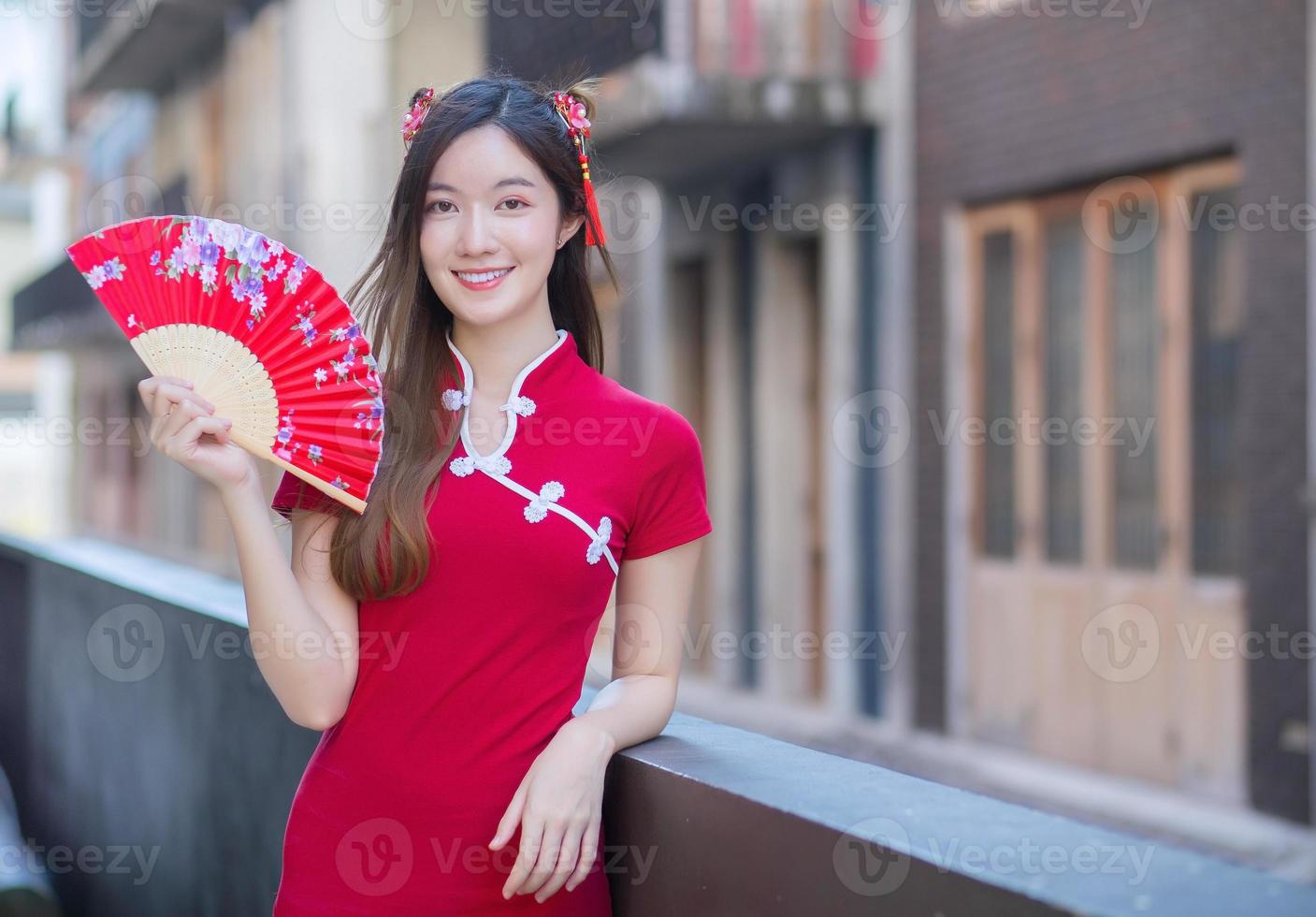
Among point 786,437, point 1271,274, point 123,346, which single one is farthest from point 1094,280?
point 123,346

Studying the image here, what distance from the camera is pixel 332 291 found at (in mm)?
1952

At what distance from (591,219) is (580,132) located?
13 centimetres

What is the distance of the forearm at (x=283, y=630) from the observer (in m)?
1.87

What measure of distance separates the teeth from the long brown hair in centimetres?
7

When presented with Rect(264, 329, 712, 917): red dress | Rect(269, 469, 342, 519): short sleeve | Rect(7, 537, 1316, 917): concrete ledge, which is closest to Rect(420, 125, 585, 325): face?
Rect(264, 329, 712, 917): red dress

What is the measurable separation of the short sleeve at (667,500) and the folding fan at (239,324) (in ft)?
1.22

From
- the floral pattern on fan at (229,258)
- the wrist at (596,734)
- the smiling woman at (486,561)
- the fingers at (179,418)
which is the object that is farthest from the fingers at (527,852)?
the floral pattern on fan at (229,258)

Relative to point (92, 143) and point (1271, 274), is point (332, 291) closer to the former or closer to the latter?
point (1271, 274)

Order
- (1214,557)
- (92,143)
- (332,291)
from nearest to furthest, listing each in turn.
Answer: (332,291) < (1214,557) < (92,143)

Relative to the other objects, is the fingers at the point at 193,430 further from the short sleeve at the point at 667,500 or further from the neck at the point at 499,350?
the short sleeve at the point at 667,500

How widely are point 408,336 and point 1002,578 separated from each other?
21.4ft

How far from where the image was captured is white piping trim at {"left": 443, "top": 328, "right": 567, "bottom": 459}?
2.05 metres

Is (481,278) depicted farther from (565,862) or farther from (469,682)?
(565,862)

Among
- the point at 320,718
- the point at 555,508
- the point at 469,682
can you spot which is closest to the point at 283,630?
the point at 320,718
